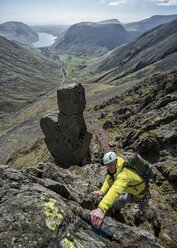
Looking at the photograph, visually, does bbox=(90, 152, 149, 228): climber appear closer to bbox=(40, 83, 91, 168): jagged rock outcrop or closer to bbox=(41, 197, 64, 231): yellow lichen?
bbox=(41, 197, 64, 231): yellow lichen

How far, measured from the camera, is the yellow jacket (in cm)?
779

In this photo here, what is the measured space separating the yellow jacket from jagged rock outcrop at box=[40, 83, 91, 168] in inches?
738

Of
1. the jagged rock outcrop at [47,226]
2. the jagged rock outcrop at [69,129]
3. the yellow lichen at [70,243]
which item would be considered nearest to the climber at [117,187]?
the jagged rock outcrop at [47,226]

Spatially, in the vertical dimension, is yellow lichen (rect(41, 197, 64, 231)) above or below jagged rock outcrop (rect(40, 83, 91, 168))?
above

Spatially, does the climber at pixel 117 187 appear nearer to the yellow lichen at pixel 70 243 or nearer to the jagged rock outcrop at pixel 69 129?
the yellow lichen at pixel 70 243

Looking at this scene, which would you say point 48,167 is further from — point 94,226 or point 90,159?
point 90,159

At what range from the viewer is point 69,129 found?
99.4 ft

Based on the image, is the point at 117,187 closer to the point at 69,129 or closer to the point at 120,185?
the point at 120,185

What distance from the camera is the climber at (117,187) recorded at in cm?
779

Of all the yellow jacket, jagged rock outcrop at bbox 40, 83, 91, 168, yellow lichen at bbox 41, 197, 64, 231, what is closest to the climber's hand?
the yellow jacket

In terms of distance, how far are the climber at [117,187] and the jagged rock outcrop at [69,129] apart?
1850 cm

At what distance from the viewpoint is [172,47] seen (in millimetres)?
197625

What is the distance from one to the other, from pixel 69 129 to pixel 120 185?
22720mm

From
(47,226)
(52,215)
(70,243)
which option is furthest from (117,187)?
(47,226)
